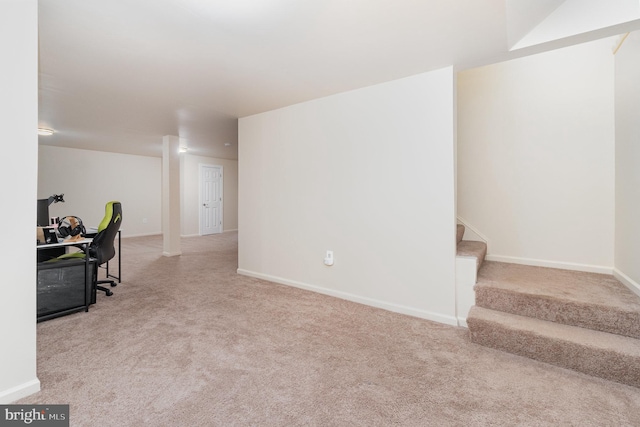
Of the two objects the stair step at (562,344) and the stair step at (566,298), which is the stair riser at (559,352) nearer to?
the stair step at (562,344)

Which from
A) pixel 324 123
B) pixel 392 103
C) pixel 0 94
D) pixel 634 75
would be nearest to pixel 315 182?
pixel 324 123

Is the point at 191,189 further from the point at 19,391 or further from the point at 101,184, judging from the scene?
the point at 19,391

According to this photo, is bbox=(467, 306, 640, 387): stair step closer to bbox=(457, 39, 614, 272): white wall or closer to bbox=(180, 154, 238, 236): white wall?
bbox=(457, 39, 614, 272): white wall

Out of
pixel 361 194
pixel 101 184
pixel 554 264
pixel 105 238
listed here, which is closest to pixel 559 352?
pixel 554 264

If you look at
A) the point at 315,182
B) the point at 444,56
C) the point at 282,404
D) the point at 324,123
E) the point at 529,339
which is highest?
the point at 444,56

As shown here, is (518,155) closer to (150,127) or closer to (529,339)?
(529,339)

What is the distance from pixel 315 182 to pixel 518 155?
2.28 m

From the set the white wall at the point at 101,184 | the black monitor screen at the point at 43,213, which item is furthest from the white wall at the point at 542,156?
the white wall at the point at 101,184

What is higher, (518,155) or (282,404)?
(518,155)

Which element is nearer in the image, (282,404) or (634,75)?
(282,404)

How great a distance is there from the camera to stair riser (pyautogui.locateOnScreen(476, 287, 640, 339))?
6.54ft

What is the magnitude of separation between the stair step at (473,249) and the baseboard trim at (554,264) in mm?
246

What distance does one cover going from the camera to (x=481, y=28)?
6.35 ft

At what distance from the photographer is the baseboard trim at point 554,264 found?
2866 mm
